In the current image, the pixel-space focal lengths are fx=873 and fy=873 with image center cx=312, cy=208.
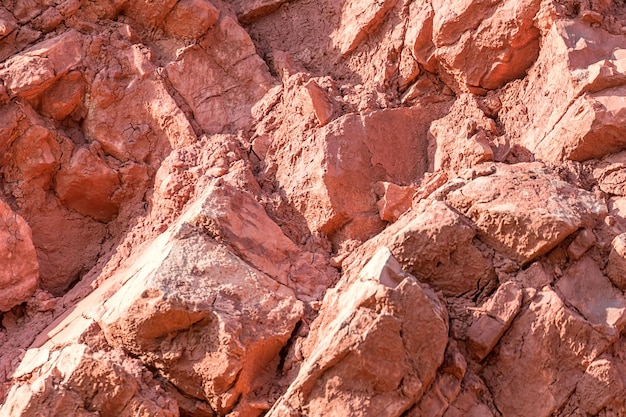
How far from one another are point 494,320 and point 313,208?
4.26ft

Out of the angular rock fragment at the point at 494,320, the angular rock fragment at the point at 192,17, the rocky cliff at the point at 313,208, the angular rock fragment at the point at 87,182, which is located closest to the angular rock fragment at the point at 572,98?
the rocky cliff at the point at 313,208

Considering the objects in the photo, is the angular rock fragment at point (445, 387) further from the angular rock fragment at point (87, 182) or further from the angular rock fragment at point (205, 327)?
the angular rock fragment at point (87, 182)

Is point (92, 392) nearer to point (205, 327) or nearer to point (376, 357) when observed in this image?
point (205, 327)

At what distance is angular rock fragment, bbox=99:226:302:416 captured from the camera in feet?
13.7

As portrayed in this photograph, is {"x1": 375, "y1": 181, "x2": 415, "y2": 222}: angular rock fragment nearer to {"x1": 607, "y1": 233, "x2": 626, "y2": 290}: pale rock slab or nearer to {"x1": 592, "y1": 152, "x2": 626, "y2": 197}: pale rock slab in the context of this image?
{"x1": 592, "y1": 152, "x2": 626, "y2": 197}: pale rock slab

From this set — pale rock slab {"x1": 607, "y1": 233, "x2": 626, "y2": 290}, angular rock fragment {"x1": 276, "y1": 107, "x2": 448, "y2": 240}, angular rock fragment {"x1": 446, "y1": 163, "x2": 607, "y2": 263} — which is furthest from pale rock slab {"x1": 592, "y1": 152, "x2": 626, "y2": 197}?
angular rock fragment {"x1": 276, "y1": 107, "x2": 448, "y2": 240}

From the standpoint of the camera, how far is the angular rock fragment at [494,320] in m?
4.12

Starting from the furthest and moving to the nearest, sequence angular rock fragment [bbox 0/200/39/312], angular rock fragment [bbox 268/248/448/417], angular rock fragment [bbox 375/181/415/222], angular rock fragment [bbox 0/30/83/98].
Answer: angular rock fragment [bbox 0/30/83/98], angular rock fragment [bbox 0/200/39/312], angular rock fragment [bbox 375/181/415/222], angular rock fragment [bbox 268/248/448/417]

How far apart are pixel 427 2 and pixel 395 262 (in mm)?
2057

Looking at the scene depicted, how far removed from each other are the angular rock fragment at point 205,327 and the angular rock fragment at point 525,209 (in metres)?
1.04

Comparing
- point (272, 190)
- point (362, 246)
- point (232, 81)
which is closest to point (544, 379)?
point (362, 246)

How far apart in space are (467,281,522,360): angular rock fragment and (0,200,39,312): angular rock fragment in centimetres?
261

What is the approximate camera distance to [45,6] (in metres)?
5.72

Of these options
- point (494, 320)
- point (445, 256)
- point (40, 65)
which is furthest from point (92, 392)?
point (40, 65)
